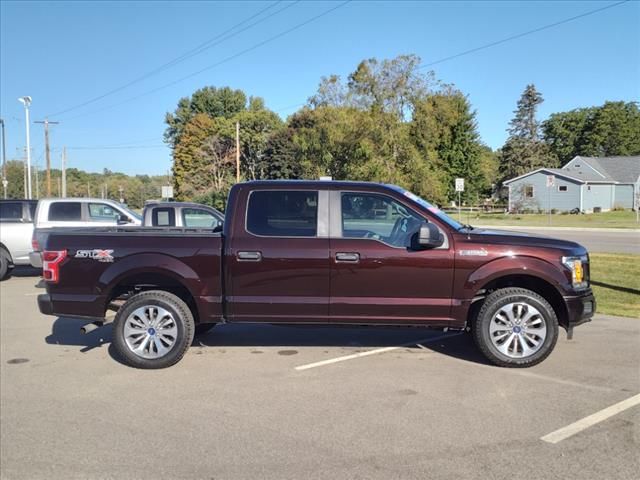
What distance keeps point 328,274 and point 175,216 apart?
6710 millimetres

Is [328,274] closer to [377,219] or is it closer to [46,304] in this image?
[377,219]

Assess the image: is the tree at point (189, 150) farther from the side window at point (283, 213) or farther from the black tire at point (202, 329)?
the side window at point (283, 213)

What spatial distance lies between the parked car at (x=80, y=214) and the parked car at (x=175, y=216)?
1.45m

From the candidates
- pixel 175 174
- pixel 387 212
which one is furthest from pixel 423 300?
pixel 175 174

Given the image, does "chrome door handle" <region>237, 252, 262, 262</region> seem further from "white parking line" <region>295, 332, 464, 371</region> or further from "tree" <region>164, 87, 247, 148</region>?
"tree" <region>164, 87, 247, 148</region>

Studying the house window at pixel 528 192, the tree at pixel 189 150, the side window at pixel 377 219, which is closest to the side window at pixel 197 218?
the side window at pixel 377 219

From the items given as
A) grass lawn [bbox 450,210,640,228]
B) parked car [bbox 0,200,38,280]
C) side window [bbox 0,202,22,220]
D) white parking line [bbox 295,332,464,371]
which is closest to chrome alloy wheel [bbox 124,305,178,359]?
white parking line [bbox 295,332,464,371]

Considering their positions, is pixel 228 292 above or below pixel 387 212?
below

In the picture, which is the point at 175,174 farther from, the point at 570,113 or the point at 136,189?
the point at 570,113

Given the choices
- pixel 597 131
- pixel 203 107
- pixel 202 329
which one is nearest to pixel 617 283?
pixel 202 329

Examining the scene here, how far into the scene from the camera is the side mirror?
5473mm

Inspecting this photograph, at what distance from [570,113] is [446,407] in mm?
94956

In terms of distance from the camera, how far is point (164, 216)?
1148 centimetres

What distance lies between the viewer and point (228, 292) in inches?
228
